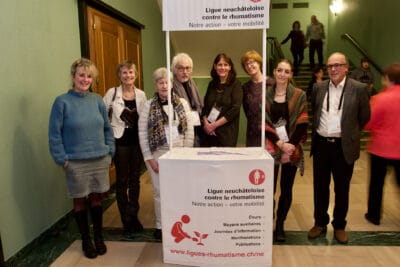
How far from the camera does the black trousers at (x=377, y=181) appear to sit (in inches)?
116

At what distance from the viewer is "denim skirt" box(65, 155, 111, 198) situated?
2.39 m

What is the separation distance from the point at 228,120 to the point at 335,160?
889 mm

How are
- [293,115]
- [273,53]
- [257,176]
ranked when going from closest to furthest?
[257,176] → [293,115] → [273,53]

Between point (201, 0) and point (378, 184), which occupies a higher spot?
point (201, 0)

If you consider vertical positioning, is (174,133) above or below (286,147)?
above

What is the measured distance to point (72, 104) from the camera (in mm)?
2357

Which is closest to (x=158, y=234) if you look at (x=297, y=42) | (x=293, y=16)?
(x=297, y=42)

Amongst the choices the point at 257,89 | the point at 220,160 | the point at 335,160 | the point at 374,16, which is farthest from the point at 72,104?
the point at 374,16

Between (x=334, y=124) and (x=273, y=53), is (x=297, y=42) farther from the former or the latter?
(x=334, y=124)

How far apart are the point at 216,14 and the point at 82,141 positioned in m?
1.22

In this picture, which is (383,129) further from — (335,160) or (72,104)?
(72,104)

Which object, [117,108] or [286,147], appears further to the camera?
[117,108]

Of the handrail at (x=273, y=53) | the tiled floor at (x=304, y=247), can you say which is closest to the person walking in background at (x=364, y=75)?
the handrail at (x=273, y=53)

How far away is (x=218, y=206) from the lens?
2201 mm
